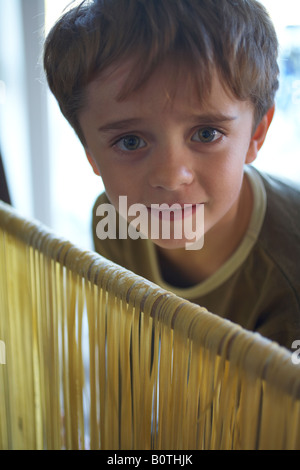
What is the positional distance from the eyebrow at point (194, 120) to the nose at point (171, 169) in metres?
0.04

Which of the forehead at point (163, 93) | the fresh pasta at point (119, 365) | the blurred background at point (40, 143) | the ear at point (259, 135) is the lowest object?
the fresh pasta at point (119, 365)

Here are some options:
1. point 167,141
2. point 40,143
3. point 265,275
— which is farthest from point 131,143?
point 40,143

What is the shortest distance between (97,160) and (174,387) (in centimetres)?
32

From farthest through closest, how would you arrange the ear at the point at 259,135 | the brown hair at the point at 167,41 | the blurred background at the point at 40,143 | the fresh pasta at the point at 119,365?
the blurred background at the point at 40,143, the ear at the point at 259,135, the brown hair at the point at 167,41, the fresh pasta at the point at 119,365

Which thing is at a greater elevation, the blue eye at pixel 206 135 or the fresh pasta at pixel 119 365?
the blue eye at pixel 206 135

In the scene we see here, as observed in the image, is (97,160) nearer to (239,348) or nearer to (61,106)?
(61,106)

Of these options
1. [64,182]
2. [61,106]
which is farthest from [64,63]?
[64,182]

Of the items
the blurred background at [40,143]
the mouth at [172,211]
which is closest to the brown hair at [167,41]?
the mouth at [172,211]

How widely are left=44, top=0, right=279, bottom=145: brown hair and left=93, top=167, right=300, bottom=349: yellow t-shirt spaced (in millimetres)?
225

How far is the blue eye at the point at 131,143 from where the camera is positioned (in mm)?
572

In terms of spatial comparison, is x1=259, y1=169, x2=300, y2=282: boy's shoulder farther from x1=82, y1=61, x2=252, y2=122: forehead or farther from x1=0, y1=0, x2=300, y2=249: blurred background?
x1=0, y1=0, x2=300, y2=249: blurred background

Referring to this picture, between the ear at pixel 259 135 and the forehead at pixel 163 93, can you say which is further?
the ear at pixel 259 135

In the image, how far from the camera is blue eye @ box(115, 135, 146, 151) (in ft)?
1.88

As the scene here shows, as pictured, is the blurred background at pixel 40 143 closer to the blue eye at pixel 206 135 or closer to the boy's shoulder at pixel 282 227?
the boy's shoulder at pixel 282 227
